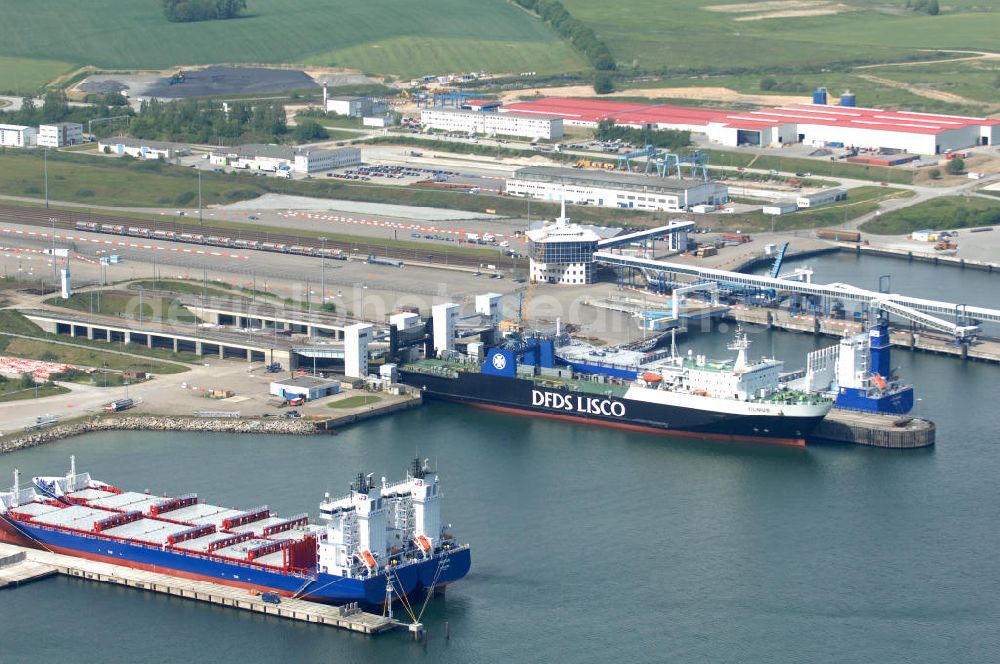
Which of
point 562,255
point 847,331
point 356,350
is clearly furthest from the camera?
point 562,255

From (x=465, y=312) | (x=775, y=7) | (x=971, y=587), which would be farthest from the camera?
(x=775, y=7)

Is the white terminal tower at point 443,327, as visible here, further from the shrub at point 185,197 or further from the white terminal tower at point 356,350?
the shrub at point 185,197

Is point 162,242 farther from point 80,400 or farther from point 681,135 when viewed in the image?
point 681,135

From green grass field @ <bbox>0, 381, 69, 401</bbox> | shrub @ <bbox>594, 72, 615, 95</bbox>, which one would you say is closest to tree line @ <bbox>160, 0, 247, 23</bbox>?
shrub @ <bbox>594, 72, 615, 95</bbox>

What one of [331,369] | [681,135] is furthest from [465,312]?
[681,135]

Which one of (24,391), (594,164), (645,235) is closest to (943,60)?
(594,164)

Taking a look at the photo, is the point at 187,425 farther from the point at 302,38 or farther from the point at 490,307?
the point at 302,38

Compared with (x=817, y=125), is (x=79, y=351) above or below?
below
